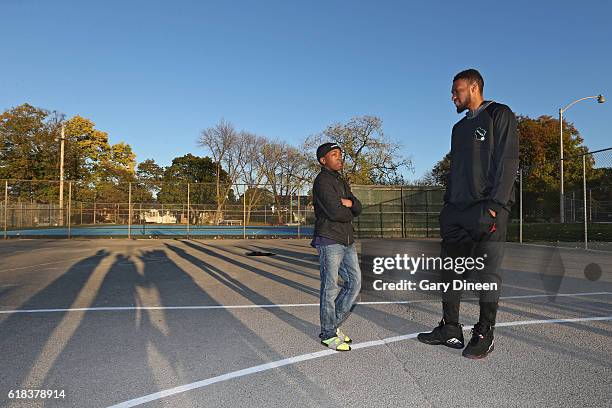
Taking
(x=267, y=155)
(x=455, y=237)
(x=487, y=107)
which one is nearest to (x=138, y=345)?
(x=455, y=237)

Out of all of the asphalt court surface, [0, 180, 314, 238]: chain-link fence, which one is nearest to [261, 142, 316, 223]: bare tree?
[0, 180, 314, 238]: chain-link fence

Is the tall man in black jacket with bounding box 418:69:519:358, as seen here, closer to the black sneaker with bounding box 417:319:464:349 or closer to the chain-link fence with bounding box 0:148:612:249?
the black sneaker with bounding box 417:319:464:349

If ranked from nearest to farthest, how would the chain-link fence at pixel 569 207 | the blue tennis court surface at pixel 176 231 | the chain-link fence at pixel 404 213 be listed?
1. the chain-link fence at pixel 569 207
2. the blue tennis court surface at pixel 176 231
3. the chain-link fence at pixel 404 213

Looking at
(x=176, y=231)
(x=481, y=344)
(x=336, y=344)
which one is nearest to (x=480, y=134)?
(x=481, y=344)

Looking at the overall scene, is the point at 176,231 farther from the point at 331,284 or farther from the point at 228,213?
the point at 331,284

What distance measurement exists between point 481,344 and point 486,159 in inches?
55.4

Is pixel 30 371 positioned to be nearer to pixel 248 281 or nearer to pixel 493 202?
pixel 493 202

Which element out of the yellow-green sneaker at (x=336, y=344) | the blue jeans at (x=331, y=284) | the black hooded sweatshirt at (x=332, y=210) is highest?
the black hooded sweatshirt at (x=332, y=210)

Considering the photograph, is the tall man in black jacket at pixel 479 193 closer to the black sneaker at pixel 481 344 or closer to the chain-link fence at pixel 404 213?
the black sneaker at pixel 481 344

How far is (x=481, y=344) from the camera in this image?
3312 millimetres

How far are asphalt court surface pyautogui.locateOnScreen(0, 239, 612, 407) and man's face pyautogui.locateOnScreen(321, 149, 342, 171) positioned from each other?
1548 mm

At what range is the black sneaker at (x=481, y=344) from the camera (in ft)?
10.8

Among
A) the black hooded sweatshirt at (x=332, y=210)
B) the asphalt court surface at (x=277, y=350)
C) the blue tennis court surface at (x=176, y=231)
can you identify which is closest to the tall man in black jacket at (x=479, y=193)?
the asphalt court surface at (x=277, y=350)

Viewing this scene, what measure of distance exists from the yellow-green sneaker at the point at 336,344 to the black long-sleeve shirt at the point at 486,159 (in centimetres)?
145
